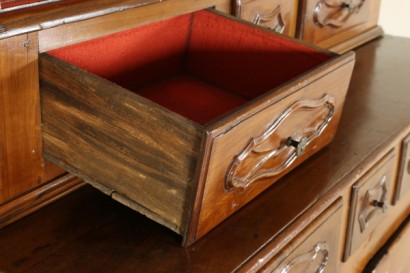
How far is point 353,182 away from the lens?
3.47ft

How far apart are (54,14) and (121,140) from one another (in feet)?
0.66

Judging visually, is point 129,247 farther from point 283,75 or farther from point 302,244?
point 283,75

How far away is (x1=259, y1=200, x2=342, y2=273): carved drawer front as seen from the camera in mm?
905

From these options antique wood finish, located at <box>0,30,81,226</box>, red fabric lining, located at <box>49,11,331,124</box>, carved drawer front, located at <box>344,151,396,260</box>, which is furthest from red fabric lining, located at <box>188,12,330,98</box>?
antique wood finish, located at <box>0,30,81,226</box>

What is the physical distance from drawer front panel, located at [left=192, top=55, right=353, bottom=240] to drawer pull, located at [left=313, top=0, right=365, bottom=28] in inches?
18.0

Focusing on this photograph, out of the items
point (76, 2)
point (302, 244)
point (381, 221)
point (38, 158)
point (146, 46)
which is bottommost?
point (381, 221)

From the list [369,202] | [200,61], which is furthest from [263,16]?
[369,202]

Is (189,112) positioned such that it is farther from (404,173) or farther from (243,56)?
(404,173)

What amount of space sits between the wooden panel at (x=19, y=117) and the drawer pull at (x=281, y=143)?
291mm

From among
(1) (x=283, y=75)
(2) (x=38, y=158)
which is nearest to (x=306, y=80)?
(1) (x=283, y=75)

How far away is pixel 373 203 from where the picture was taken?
1.19m

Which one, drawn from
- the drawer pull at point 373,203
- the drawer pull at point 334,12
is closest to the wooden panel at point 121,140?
the drawer pull at point 373,203

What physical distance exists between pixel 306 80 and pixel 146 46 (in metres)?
0.32

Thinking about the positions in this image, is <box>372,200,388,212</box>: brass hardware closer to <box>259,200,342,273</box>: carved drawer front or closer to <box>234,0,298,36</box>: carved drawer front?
<box>259,200,342,273</box>: carved drawer front
